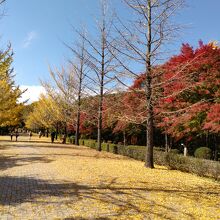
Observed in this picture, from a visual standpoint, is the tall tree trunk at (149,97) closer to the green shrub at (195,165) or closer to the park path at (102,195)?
the green shrub at (195,165)

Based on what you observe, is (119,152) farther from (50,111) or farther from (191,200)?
(50,111)

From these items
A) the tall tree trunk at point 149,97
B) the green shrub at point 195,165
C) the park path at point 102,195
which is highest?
the tall tree trunk at point 149,97

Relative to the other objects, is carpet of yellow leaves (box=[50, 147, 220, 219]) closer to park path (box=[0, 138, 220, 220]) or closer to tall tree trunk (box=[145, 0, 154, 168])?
park path (box=[0, 138, 220, 220])

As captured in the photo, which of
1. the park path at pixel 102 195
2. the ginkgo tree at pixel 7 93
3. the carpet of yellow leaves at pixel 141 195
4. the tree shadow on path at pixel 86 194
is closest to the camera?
the park path at pixel 102 195

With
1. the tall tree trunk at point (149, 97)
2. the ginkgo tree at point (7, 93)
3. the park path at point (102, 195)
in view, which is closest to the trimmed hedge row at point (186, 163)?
the park path at point (102, 195)

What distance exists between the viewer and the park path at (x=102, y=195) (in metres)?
5.68

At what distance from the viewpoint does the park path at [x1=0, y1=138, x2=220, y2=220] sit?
5.68 metres

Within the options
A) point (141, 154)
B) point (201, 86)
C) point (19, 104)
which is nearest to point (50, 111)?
point (19, 104)

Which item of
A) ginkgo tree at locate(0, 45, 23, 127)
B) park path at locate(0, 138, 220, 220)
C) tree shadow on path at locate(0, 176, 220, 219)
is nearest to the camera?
park path at locate(0, 138, 220, 220)

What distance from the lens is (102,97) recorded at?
65.0 feet

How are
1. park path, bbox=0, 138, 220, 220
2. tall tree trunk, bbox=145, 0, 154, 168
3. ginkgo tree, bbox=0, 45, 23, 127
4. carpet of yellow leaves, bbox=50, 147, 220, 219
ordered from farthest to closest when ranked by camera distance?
ginkgo tree, bbox=0, 45, 23, 127, tall tree trunk, bbox=145, 0, 154, 168, carpet of yellow leaves, bbox=50, 147, 220, 219, park path, bbox=0, 138, 220, 220

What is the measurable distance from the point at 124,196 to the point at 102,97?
518 inches

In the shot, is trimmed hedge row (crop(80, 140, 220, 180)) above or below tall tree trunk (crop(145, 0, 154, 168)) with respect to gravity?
below

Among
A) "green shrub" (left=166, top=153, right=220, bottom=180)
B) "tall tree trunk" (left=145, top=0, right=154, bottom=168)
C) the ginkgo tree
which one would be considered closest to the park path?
"green shrub" (left=166, top=153, right=220, bottom=180)
